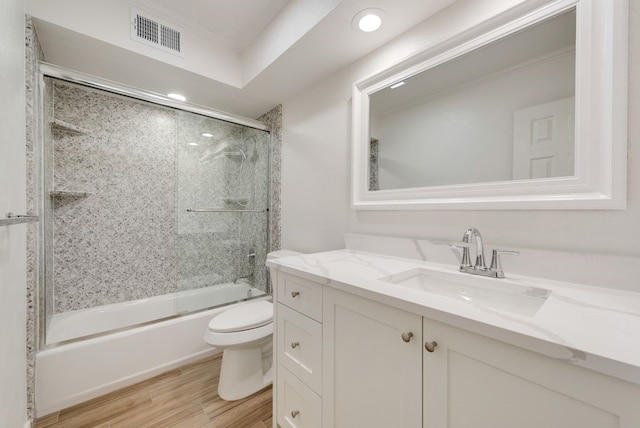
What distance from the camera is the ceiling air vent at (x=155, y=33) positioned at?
5.05ft

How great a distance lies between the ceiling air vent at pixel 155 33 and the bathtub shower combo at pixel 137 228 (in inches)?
13.6

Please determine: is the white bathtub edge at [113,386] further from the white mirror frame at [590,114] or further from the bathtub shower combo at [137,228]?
the white mirror frame at [590,114]

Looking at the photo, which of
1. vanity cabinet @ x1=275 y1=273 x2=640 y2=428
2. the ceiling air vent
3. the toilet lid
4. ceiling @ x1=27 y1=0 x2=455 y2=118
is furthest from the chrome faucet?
the ceiling air vent

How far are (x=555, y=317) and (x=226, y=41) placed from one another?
236cm

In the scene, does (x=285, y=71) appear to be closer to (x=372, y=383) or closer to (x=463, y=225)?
(x=463, y=225)

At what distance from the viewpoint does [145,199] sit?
87.8 inches

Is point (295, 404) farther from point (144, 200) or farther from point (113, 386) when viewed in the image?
point (144, 200)

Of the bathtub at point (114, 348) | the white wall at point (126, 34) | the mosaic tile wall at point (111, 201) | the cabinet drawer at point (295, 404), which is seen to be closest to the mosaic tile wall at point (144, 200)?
the mosaic tile wall at point (111, 201)

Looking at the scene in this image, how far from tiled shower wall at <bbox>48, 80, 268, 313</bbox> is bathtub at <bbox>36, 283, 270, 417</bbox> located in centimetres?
15

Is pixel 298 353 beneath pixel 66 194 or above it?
beneath

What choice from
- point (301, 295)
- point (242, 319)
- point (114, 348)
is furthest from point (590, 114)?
point (114, 348)

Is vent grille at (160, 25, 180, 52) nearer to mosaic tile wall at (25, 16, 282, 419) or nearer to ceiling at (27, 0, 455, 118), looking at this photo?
ceiling at (27, 0, 455, 118)

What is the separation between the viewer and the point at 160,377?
5.46 ft

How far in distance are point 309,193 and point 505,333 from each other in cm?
155
